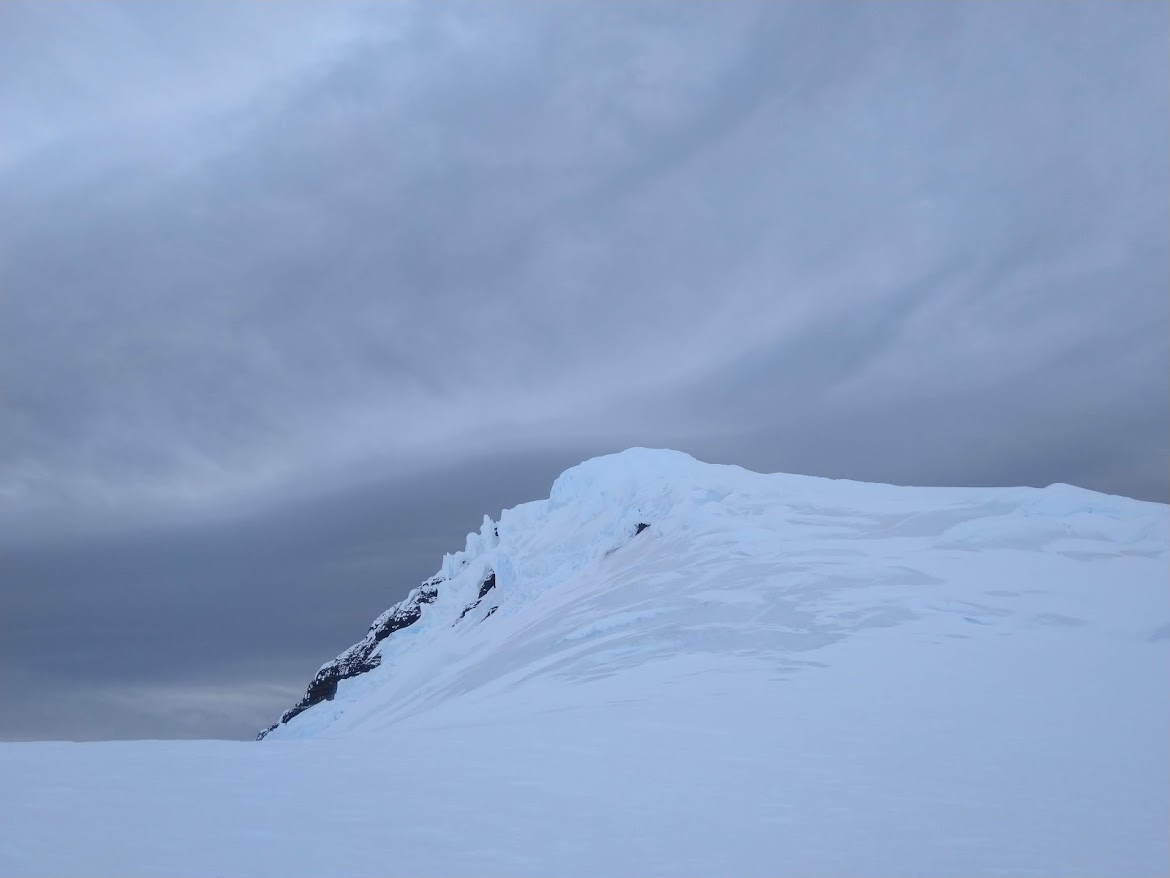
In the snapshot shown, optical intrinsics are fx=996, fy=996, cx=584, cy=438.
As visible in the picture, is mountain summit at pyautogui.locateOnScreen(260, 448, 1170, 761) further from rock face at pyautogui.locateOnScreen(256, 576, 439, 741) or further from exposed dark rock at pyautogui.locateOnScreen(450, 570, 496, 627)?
rock face at pyautogui.locateOnScreen(256, 576, 439, 741)

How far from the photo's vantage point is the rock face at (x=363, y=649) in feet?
273

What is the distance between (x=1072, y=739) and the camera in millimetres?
16797

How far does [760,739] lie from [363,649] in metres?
76.6

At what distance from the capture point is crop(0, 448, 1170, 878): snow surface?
1017 cm

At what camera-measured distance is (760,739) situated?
16.4 meters

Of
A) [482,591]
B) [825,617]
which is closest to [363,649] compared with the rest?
[482,591]

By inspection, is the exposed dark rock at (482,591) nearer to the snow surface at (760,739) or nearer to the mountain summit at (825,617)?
the mountain summit at (825,617)

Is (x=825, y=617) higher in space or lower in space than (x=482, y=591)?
lower

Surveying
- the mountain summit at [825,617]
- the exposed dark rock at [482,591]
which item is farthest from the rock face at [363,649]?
the mountain summit at [825,617]

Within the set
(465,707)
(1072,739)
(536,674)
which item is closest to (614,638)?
(536,674)

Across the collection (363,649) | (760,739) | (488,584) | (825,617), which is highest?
(363,649)

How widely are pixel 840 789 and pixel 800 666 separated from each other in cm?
968

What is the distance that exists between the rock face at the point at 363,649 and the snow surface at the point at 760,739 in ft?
153

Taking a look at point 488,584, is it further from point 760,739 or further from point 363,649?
Answer: point 760,739
